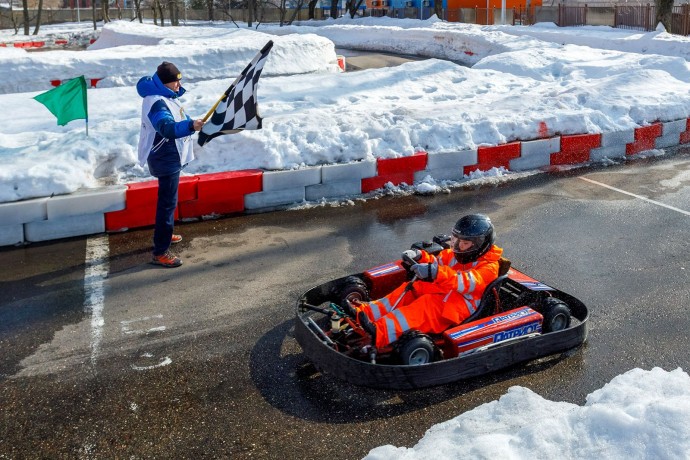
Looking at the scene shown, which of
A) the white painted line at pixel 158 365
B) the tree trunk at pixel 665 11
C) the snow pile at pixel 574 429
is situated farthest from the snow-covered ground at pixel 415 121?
the tree trunk at pixel 665 11

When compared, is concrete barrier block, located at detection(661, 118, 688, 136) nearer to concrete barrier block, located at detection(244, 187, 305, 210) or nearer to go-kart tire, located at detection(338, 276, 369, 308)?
concrete barrier block, located at detection(244, 187, 305, 210)

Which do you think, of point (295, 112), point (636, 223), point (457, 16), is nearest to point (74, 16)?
point (457, 16)

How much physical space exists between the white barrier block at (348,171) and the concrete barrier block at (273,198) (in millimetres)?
322

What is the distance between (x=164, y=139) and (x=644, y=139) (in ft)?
23.0

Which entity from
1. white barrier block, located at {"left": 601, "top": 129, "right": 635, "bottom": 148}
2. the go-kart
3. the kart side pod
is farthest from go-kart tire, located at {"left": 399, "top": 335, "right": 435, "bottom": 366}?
white barrier block, located at {"left": 601, "top": 129, "right": 635, "bottom": 148}

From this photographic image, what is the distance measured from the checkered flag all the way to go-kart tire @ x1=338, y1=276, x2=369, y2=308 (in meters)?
1.72

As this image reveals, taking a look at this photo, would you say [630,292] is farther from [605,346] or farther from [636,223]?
[636,223]

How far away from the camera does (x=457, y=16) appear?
4209 centimetres

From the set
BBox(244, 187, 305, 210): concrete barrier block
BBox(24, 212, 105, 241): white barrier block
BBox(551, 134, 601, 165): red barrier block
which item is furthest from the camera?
BBox(551, 134, 601, 165): red barrier block

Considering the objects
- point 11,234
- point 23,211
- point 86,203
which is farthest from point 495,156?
point 11,234

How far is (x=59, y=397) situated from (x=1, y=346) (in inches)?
37.0

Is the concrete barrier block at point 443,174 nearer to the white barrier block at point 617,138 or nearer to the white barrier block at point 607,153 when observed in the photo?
the white barrier block at point 607,153

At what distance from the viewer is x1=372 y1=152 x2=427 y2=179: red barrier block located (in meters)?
8.69

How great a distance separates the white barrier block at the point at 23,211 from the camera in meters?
7.01
